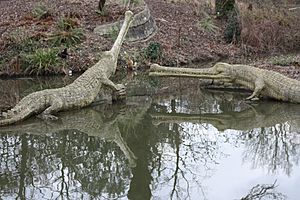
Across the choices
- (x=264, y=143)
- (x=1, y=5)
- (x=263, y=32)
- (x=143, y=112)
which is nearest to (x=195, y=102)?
(x=143, y=112)

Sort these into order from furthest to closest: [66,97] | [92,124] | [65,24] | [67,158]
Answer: [65,24], [66,97], [92,124], [67,158]

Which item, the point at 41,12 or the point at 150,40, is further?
the point at 41,12

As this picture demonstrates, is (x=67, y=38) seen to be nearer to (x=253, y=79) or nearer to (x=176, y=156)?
(x=253, y=79)

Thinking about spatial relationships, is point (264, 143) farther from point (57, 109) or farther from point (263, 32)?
point (263, 32)

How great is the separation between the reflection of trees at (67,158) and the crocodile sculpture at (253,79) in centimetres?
236

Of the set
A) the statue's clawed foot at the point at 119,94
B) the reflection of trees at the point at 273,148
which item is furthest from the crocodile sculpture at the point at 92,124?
the reflection of trees at the point at 273,148

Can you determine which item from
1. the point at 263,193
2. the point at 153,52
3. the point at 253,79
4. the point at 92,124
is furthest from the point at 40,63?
the point at 263,193

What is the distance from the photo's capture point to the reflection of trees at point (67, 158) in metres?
5.15

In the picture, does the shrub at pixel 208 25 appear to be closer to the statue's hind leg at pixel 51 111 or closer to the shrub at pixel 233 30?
the shrub at pixel 233 30

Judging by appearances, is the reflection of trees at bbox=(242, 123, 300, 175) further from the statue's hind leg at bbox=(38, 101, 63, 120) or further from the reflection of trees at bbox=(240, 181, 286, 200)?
the statue's hind leg at bbox=(38, 101, 63, 120)

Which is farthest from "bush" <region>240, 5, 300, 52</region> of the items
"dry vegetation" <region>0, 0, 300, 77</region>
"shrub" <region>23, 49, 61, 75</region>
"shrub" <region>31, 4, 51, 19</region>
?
"shrub" <region>23, 49, 61, 75</region>

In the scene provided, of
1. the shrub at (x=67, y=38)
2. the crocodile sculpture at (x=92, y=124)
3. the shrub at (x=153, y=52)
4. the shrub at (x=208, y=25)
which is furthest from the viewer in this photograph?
the shrub at (x=208, y=25)

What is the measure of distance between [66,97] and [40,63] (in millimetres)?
4381

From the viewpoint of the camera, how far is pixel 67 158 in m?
5.98
